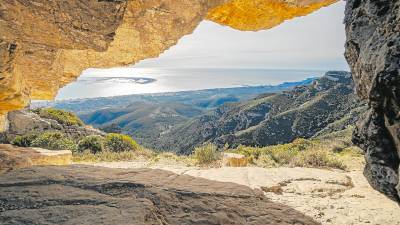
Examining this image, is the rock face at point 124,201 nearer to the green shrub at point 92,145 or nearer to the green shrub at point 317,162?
the green shrub at point 317,162

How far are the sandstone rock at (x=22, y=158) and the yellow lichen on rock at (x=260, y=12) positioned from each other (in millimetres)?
5545

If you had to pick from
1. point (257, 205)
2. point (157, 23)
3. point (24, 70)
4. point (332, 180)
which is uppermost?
point (157, 23)

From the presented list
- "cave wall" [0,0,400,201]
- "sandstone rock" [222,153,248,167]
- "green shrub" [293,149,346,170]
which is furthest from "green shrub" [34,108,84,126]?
"green shrub" [293,149,346,170]

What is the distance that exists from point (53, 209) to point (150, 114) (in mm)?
114582

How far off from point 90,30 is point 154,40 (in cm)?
179

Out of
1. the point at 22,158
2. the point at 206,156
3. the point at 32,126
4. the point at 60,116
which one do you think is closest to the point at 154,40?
the point at 22,158

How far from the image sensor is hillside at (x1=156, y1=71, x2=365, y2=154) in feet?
163

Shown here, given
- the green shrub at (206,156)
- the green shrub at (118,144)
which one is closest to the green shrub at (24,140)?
the green shrub at (118,144)

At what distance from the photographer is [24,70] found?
332 inches

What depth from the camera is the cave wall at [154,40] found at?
566 centimetres

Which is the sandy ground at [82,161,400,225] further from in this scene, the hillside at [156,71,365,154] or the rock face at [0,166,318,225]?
the hillside at [156,71,365,154]

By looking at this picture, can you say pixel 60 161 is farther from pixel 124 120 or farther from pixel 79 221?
pixel 124 120

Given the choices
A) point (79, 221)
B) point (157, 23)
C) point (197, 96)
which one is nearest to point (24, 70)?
point (157, 23)

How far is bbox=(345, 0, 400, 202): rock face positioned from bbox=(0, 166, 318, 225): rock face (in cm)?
203
